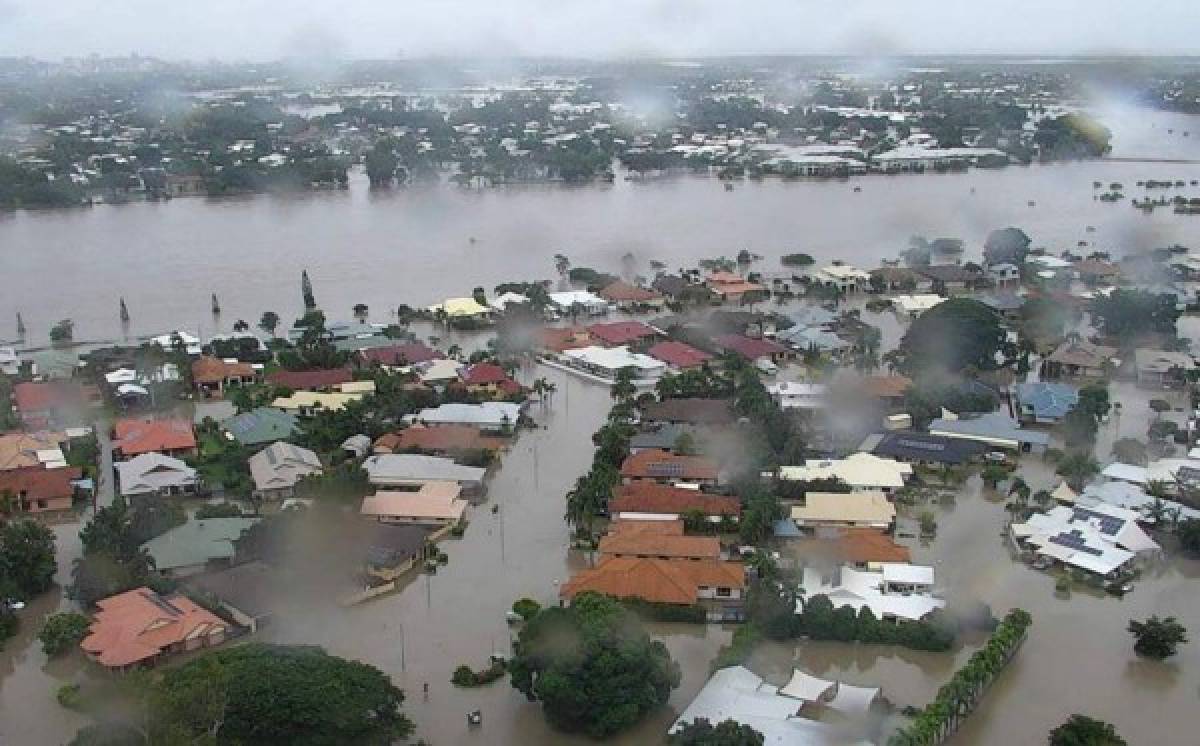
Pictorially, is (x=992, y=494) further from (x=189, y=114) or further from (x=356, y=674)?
(x=189, y=114)

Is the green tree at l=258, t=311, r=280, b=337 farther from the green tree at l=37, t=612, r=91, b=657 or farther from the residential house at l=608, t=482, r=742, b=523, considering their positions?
the green tree at l=37, t=612, r=91, b=657

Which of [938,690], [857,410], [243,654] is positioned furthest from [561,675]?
[857,410]

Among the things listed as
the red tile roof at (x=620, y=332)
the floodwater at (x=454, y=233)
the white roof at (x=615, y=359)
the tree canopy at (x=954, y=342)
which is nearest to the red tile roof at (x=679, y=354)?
the white roof at (x=615, y=359)

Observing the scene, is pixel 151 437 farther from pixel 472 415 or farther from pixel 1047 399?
pixel 1047 399

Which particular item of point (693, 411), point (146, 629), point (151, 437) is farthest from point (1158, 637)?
point (151, 437)

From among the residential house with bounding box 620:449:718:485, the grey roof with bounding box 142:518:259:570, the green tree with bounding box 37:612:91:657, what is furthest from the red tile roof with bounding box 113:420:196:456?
A: the residential house with bounding box 620:449:718:485

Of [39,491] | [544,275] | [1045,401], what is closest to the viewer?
[39,491]
